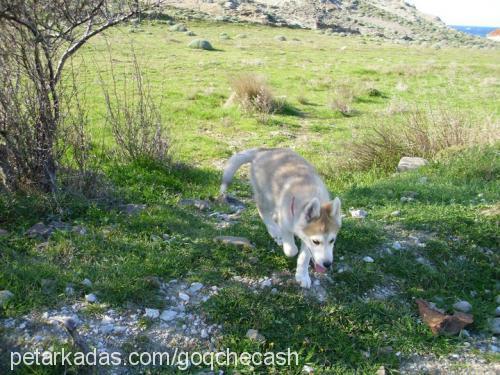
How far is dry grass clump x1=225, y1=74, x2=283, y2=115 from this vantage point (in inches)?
611

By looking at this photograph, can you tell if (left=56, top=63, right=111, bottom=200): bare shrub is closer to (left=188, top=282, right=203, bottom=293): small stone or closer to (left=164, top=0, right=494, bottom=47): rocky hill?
(left=188, top=282, right=203, bottom=293): small stone

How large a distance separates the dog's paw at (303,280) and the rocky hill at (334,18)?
185ft

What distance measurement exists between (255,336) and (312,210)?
4.51 feet

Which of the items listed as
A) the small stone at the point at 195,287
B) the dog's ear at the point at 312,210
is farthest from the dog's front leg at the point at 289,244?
the small stone at the point at 195,287

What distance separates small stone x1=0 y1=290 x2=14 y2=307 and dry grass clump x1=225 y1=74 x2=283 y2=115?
11716 millimetres

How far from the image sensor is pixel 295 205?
5.22 meters

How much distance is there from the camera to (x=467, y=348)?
4.52 m

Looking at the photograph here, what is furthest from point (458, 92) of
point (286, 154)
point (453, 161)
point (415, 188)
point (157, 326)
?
point (157, 326)

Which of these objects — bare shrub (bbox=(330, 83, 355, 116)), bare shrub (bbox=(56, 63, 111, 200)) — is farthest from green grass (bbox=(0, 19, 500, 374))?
bare shrub (bbox=(330, 83, 355, 116))

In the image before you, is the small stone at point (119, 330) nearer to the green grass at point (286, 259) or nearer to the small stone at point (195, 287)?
the green grass at point (286, 259)

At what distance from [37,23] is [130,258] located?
3.27 meters

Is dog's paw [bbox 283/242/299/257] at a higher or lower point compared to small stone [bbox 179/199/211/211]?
higher

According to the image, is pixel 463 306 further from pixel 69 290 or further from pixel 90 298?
pixel 69 290

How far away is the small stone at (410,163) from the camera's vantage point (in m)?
9.62
